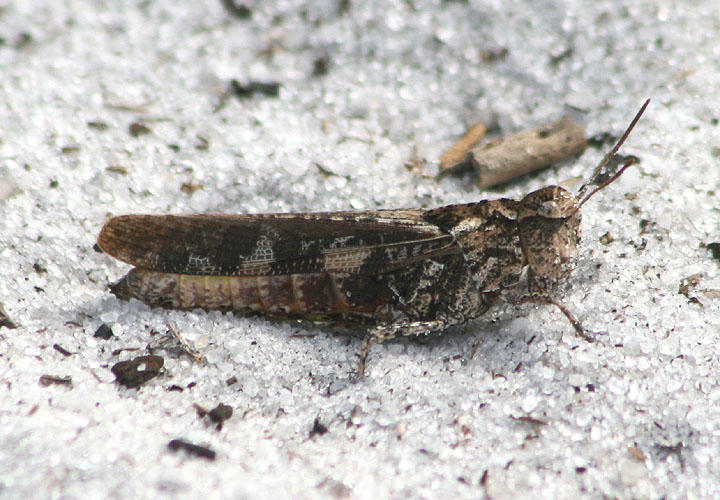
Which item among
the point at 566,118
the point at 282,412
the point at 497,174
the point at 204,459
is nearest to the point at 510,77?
the point at 566,118

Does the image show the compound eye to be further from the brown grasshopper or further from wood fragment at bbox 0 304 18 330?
wood fragment at bbox 0 304 18 330

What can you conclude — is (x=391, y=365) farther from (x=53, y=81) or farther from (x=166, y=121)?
(x=53, y=81)

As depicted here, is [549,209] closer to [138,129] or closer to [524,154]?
[524,154]

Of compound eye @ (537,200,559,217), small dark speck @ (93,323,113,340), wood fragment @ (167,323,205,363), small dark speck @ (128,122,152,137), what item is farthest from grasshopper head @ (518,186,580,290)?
small dark speck @ (128,122,152,137)

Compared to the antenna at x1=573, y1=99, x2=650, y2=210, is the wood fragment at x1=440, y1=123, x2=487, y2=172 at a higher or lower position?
lower

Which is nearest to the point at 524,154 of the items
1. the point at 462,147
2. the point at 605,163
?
the point at 462,147

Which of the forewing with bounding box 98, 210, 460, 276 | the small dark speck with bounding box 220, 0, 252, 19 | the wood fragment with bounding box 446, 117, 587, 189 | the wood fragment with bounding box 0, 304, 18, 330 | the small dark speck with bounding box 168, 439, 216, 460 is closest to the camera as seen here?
the small dark speck with bounding box 168, 439, 216, 460

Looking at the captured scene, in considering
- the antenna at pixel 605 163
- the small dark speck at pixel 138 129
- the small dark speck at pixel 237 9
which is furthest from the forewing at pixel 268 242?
the small dark speck at pixel 237 9
